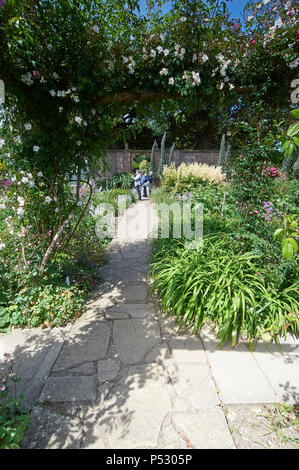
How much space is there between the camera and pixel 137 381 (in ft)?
5.85

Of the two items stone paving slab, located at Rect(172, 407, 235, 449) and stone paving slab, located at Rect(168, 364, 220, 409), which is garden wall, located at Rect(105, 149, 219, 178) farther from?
stone paving slab, located at Rect(172, 407, 235, 449)

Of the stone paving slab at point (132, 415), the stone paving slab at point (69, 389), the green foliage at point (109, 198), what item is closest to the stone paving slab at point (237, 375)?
the stone paving slab at point (132, 415)

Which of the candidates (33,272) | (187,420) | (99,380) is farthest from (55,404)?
(33,272)

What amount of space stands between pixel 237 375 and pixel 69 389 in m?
1.33

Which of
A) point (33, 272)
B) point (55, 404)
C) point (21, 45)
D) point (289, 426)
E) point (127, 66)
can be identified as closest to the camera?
point (289, 426)

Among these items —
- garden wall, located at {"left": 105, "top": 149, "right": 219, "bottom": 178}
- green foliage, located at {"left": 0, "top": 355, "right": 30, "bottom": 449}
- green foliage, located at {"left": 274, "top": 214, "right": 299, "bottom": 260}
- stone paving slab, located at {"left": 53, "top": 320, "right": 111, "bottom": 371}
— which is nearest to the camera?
green foliage, located at {"left": 274, "top": 214, "right": 299, "bottom": 260}

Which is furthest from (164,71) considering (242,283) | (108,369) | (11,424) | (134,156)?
(134,156)

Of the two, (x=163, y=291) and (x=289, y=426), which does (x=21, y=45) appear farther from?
(x=289, y=426)

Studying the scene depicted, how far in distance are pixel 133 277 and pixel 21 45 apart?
2.91 metres

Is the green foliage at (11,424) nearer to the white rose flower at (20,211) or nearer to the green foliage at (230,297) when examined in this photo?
the green foliage at (230,297)

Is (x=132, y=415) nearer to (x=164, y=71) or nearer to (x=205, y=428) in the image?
(x=205, y=428)

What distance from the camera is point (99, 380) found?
179cm

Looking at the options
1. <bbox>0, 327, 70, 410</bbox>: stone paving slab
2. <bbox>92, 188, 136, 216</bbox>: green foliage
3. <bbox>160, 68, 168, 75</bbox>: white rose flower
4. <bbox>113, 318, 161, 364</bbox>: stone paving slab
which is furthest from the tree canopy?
<bbox>92, 188, 136, 216</bbox>: green foliage

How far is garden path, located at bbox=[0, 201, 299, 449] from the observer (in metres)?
1.42
